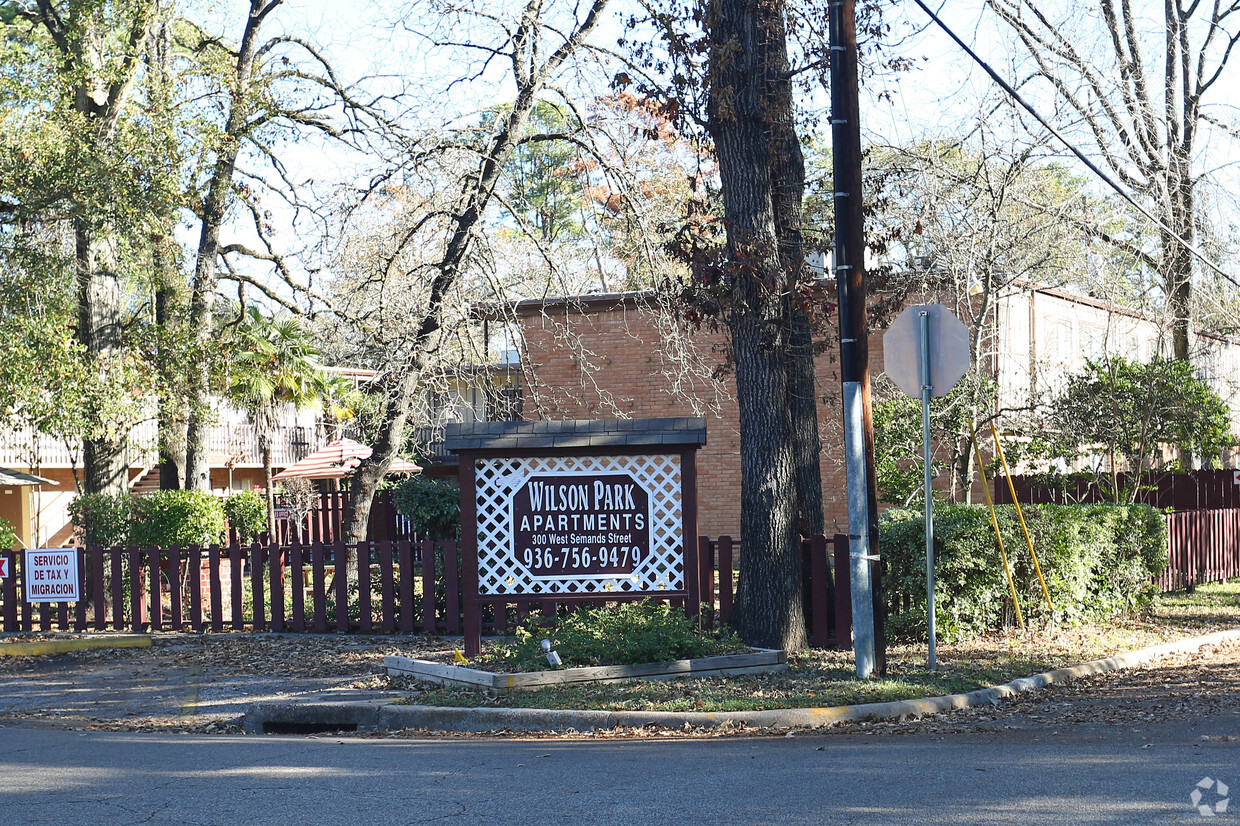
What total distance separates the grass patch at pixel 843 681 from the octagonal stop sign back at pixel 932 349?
2.62 meters

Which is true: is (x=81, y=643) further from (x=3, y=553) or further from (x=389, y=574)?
(x=389, y=574)

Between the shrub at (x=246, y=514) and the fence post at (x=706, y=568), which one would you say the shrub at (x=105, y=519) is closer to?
the shrub at (x=246, y=514)

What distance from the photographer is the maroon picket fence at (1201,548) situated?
772 inches

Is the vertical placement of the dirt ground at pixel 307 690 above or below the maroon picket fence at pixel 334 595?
below

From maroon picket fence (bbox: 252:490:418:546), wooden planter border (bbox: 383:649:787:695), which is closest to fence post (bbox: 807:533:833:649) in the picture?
wooden planter border (bbox: 383:649:787:695)

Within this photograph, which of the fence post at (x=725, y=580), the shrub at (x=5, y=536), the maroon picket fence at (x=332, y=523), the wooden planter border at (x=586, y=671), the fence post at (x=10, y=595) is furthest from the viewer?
the maroon picket fence at (x=332, y=523)

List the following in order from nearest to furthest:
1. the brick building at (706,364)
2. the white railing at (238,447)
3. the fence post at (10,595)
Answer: the fence post at (10,595)
the brick building at (706,364)
the white railing at (238,447)

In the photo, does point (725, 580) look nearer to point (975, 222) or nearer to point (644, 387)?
point (975, 222)

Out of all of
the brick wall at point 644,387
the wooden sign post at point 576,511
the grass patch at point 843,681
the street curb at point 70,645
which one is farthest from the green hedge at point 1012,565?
the brick wall at point 644,387

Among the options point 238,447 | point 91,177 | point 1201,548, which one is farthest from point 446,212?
point 238,447

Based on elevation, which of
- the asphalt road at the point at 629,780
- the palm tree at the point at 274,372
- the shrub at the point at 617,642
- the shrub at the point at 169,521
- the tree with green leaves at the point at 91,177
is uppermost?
the tree with green leaves at the point at 91,177

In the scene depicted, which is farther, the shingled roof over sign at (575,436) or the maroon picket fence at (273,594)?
the maroon picket fence at (273,594)

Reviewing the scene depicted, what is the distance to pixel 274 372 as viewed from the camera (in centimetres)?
2617

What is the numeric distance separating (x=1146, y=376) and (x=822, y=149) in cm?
1489
